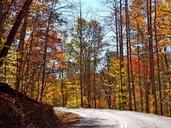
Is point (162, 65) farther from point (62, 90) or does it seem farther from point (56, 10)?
point (56, 10)

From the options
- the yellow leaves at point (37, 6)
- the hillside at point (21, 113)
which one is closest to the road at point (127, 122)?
the hillside at point (21, 113)

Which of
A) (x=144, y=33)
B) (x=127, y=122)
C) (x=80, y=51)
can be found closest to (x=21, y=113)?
(x=127, y=122)

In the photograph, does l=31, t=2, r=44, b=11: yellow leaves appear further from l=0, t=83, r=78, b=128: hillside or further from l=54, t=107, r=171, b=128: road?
l=54, t=107, r=171, b=128: road

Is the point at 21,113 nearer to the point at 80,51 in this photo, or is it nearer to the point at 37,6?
the point at 37,6

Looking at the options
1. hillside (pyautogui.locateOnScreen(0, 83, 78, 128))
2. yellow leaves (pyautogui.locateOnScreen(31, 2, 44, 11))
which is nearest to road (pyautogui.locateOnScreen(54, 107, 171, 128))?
hillside (pyautogui.locateOnScreen(0, 83, 78, 128))

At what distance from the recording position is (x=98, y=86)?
232ft

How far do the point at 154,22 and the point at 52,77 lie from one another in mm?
23302

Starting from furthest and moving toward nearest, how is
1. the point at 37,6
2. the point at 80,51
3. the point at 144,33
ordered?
the point at 80,51
the point at 144,33
the point at 37,6

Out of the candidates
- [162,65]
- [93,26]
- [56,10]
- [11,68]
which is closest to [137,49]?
[162,65]

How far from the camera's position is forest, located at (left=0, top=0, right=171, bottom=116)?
1686 cm

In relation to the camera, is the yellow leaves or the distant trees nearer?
the yellow leaves

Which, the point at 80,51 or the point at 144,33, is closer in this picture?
the point at 144,33

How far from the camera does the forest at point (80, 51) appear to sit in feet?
55.3

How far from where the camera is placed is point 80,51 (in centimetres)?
5288
